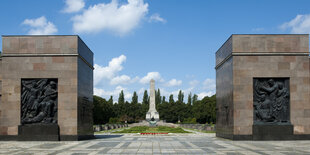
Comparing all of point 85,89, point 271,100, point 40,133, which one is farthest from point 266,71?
point 40,133

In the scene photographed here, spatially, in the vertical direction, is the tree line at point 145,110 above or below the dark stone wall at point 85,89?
below

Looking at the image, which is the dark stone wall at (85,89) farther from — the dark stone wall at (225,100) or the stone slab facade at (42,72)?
the dark stone wall at (225,100)

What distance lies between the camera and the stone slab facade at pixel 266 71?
79.1 ft

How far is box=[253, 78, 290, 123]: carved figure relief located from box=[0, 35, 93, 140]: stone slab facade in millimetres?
13985

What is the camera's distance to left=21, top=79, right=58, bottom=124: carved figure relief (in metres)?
24.0

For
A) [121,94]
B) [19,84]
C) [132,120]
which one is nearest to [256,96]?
[19,84]

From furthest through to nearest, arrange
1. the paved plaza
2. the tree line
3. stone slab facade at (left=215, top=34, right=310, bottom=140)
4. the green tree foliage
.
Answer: the tree line
the green tree foliage
stone slab facade at (left=215, top=34, right=310, bottom=140)
the paved plaza

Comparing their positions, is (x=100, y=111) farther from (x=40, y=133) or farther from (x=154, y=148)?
(x=154, y=148)

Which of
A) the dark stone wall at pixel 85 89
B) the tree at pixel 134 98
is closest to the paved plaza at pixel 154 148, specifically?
the dark stone wall at pixel 85 89

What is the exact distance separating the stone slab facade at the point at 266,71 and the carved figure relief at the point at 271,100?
38cm

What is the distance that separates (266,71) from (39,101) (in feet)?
58.2

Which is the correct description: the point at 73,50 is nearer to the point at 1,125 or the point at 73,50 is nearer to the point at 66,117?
the point at 66,117

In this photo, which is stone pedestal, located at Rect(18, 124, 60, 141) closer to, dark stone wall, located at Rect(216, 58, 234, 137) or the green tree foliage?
Result: dark stone wall, located at Rect(216, 58, 234, 137)

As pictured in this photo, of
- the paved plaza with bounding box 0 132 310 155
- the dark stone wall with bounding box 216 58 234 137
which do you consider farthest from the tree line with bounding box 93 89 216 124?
the paved plaza with bounding box 0 132 310 155
